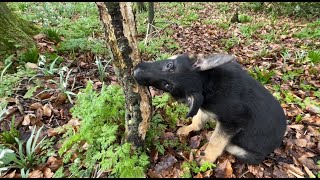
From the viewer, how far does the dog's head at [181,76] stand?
8.98ft

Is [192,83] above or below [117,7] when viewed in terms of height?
below

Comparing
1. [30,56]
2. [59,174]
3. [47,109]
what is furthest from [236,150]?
[30,56]

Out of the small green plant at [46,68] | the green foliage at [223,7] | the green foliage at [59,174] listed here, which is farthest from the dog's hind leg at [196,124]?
the green foliage at [223,7]

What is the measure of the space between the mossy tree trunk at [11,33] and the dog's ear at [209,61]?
343 centimetres

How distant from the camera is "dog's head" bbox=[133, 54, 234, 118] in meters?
2.74

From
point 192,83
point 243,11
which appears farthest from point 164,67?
point 243,11

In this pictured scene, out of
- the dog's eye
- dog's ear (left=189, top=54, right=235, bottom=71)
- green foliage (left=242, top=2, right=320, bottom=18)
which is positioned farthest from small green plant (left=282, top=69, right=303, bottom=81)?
green foliage (left=242, top=2, right=320, bottom=18)

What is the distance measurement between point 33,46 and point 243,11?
1247 cm

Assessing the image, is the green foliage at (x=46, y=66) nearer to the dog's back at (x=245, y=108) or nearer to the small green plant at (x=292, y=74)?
the dog's back at (x=245, y=108)

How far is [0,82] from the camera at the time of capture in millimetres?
3869

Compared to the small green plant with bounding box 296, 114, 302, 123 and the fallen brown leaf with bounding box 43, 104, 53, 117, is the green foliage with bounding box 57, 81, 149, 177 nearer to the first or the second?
the fallen brown leaf with bounding box 43, 104, 53, 117

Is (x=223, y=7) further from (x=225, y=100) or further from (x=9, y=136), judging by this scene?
(x=9, y=136)

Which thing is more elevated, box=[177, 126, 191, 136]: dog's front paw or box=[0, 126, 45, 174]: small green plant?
box=[0, 126, 45, 174]: small green plant

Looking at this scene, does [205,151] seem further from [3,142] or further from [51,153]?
[3,142]
